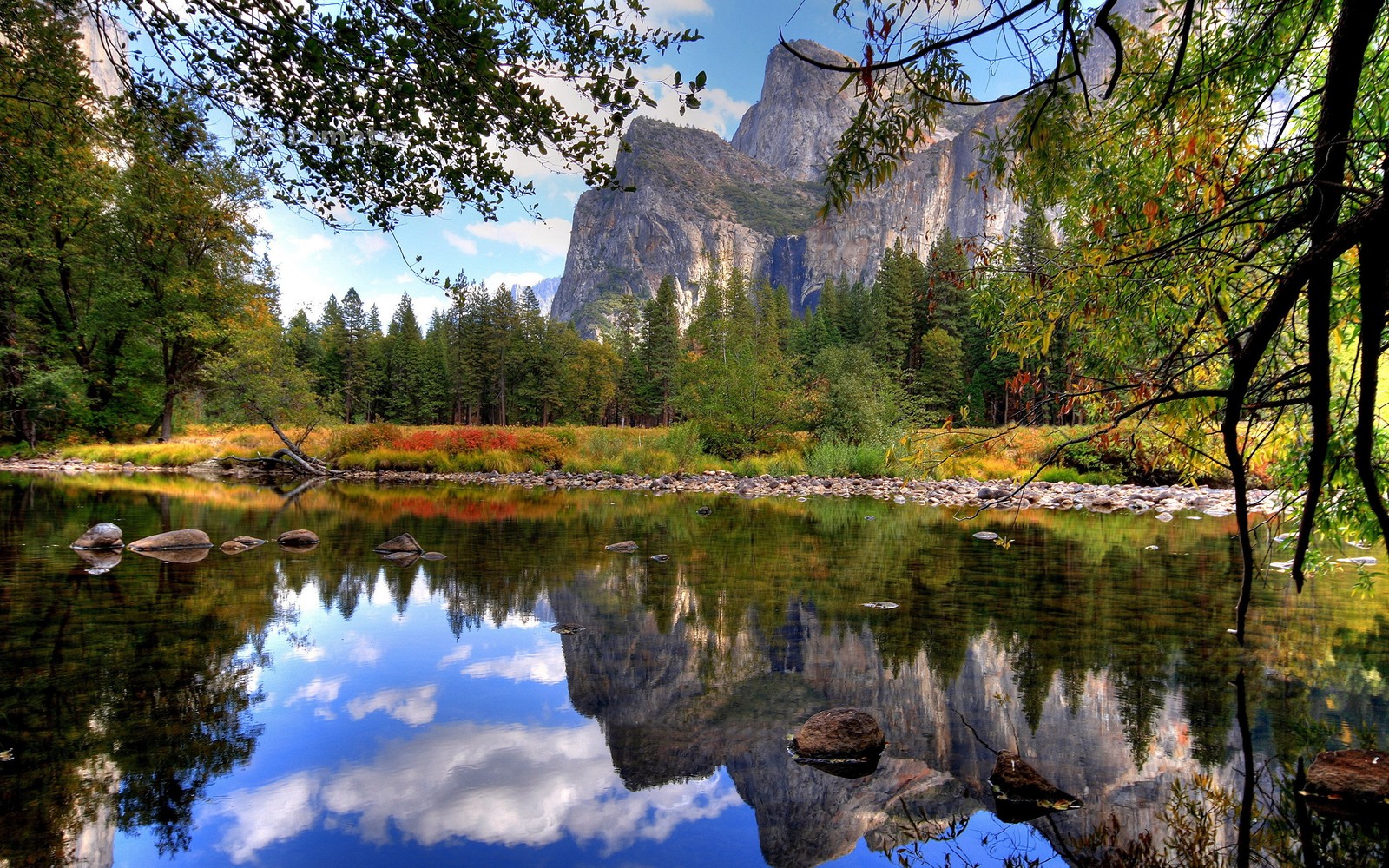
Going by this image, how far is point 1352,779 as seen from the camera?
3.65 m

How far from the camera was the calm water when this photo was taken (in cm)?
349

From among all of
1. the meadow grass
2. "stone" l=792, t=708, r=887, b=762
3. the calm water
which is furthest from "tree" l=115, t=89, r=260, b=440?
"stone" l=792, t=708, r=887, b=762

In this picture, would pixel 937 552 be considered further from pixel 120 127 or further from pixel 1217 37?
pixel 120 127

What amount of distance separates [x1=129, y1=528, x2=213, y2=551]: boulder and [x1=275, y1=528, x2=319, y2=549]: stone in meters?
0.99

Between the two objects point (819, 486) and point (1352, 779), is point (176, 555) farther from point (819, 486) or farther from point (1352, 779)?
point (819, 486)

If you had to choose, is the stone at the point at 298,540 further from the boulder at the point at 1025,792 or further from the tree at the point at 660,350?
the tree at the point at 660,350

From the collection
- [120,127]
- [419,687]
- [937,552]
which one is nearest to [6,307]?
[120,127]

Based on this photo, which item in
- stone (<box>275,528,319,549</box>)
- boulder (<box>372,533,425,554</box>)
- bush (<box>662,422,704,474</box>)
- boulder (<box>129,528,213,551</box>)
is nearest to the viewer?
boulder (<box>129,528,213,551</box>)

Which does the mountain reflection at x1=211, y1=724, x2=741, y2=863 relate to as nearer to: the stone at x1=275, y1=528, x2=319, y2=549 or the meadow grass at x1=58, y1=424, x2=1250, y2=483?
the stone at x1=275, y1=528, x2=319, y2=549

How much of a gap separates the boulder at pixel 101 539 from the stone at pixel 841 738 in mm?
10990

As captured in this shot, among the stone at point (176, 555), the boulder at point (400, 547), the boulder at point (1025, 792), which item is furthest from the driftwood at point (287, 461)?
the boulder at point (1025, 792)

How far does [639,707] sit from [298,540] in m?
8.64

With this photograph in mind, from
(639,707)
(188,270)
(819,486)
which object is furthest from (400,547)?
(188,270)

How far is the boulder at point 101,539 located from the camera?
1019 centimetres
